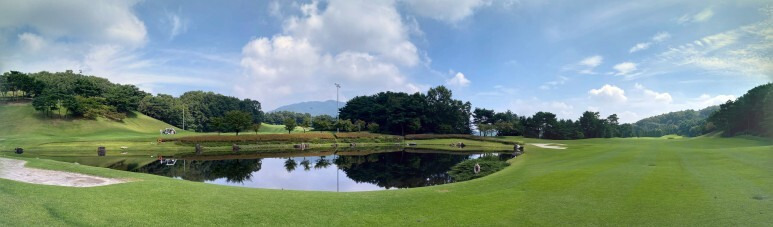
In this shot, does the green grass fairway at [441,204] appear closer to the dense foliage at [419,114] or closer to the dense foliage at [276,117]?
the dense foliage at [419,114]

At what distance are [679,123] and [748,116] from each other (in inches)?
2057

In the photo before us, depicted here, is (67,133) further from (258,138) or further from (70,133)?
(258,138)

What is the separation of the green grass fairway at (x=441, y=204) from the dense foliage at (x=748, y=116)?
979 inches

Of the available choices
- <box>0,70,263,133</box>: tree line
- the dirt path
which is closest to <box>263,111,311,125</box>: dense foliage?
<box>0,70,263,133</box>: tree line

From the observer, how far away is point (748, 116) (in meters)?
38.8

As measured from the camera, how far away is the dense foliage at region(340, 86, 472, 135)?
314 feet

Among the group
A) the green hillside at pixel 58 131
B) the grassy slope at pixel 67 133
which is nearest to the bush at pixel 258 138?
the grassy slope at pixel 67 133

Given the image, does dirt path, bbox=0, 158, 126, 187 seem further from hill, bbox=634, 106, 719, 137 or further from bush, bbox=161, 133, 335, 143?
hill, bbox=634, 106, 719, 137

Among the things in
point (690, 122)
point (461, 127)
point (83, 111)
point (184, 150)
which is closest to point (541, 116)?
point (461, 127)

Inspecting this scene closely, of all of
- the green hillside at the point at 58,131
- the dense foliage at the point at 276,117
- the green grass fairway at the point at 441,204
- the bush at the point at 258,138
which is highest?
the dense foliage at the point at 276,117

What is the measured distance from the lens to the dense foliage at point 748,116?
107 ft

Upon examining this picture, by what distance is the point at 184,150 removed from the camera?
48500mm

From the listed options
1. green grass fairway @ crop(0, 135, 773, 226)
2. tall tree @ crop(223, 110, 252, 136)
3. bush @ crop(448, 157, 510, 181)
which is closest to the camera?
green grass fairway @ crop(0, 135, 773, 226)

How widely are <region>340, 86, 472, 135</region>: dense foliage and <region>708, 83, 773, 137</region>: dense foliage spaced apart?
57.0m
